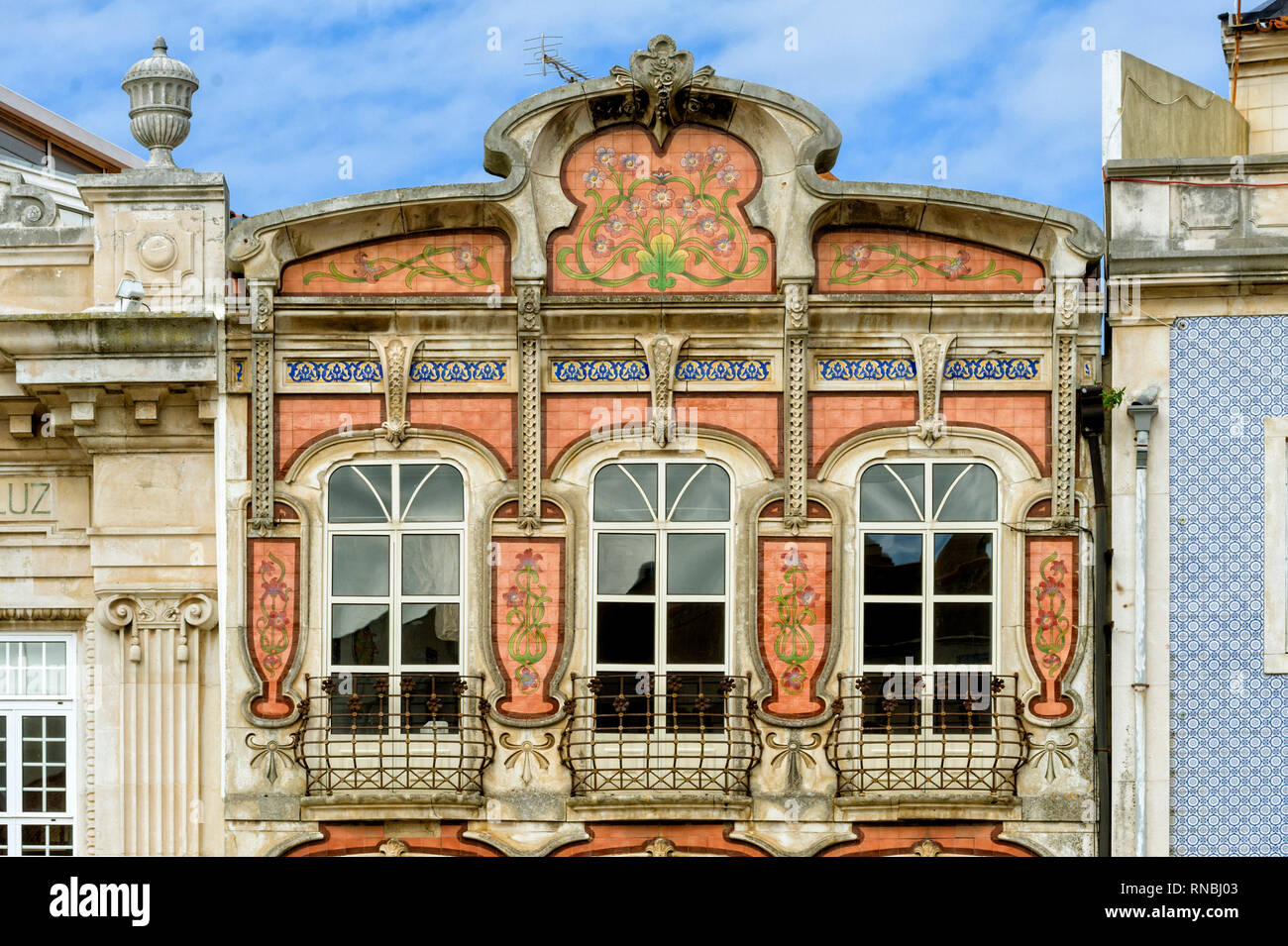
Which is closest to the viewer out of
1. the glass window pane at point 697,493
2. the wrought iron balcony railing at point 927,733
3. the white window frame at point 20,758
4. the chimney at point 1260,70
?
the wrought iron balcony railing at point 927,733

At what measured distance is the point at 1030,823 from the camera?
17.3 metres

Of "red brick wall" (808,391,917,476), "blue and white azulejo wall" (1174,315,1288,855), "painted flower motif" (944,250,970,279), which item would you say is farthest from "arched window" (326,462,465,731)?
"blue and white azulejo wall" (1174,315,1288,855)

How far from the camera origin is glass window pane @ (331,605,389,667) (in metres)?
17.6

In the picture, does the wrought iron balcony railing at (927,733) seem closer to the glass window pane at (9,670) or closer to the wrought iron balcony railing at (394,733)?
the wrought iron balcony railing at (394,733)

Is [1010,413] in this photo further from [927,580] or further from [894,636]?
[894,636]

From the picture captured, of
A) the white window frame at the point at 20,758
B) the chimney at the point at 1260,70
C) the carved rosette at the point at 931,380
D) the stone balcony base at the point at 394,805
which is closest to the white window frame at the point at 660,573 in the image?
the stone balcony base at the point at 394,805

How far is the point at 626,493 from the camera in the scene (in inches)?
700

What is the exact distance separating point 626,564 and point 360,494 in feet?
8.16

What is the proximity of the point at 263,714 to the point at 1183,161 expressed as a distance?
375 inches

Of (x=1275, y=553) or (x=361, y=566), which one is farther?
(x=361, y=566)

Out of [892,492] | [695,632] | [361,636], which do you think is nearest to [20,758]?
[361,636]

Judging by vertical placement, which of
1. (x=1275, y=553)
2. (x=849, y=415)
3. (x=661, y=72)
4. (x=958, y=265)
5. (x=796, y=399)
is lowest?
(x=1275, y=553)

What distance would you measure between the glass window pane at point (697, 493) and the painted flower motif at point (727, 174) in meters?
2.60

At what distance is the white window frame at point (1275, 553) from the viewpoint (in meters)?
17.1
